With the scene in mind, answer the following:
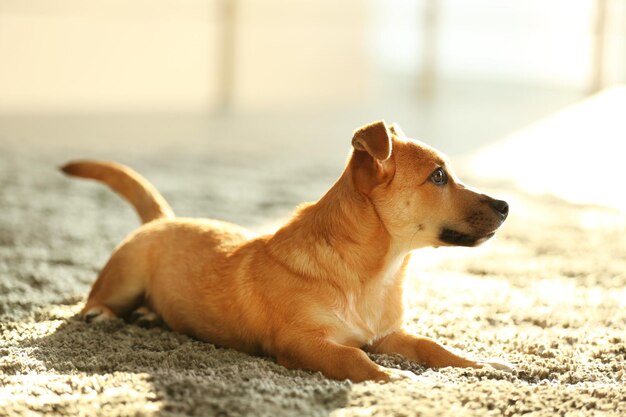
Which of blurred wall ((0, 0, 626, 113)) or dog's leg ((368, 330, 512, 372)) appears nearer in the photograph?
dog's leg ((368, 330, 512, 372))

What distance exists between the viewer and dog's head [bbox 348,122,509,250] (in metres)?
2.30

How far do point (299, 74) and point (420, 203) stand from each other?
23.3 feet

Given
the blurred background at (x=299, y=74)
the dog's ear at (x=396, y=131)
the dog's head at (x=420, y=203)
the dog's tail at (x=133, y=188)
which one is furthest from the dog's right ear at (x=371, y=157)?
the blurred background at (x=299, y=74)

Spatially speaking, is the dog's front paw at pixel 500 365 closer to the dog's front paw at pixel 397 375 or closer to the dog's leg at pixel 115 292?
the dog's front paw at pixel 397 375

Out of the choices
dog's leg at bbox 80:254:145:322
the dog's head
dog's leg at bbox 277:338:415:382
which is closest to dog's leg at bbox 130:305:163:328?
dog's leg at bbox 80:254:145:322

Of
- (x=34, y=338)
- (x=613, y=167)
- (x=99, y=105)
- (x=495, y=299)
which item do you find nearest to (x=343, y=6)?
(x=99, y=105)

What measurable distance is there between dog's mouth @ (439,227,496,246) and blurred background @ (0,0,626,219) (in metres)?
3.25

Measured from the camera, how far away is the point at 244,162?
5602 millimetres

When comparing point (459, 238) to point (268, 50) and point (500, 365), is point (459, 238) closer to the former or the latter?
point (500, 365)

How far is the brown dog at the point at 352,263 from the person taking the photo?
2242 millimetres

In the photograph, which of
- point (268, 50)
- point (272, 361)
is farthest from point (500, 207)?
point (268, 50)

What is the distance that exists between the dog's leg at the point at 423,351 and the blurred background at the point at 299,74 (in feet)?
10.6

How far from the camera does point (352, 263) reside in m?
2.32

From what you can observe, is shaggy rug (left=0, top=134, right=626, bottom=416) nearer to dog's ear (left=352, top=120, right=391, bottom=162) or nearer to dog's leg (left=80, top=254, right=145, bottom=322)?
dog's leg (left=80, top=254, right=145, bottom=322)
